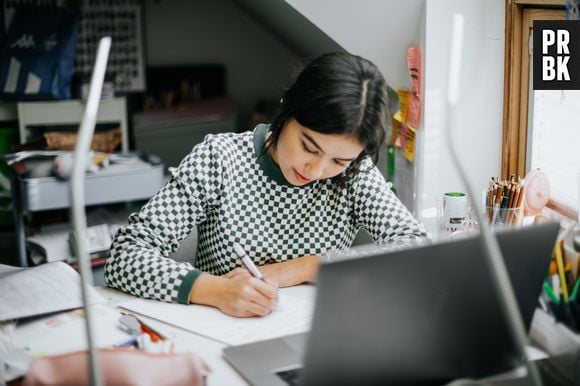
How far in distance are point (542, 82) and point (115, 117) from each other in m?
2.83

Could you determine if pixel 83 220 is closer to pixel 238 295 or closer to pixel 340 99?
pixel 238 295

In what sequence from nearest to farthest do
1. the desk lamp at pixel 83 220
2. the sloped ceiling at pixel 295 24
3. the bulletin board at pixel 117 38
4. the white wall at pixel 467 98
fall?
the desk lamp at pixel 83 220
the white wall at pixel 467 98
the sloped ceiling at pixel 295 24
the bulletin board at pixel 117 38

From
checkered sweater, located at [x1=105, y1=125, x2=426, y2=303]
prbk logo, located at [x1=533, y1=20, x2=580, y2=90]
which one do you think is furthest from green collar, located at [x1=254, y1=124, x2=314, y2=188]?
prbk logo, located at [x1=533, y1=20, x2=580, y2=90]

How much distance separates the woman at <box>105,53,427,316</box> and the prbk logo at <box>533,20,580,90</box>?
0.35m

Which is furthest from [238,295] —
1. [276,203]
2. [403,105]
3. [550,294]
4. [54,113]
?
[54,113]

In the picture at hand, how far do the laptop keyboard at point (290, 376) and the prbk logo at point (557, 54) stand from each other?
864 mm

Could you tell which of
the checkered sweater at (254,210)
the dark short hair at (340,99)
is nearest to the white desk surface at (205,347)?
the checkered sweater at (254,210)

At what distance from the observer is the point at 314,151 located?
1.47 meters

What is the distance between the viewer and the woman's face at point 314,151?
4.74ft

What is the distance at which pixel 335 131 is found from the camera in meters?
1.43

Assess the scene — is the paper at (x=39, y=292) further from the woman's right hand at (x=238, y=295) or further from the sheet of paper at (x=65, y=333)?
the woman's right hand at (x=238, y=295)

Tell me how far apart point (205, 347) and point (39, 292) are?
1.11ft

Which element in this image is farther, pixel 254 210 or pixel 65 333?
pixel 254 210

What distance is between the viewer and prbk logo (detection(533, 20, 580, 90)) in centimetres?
153
